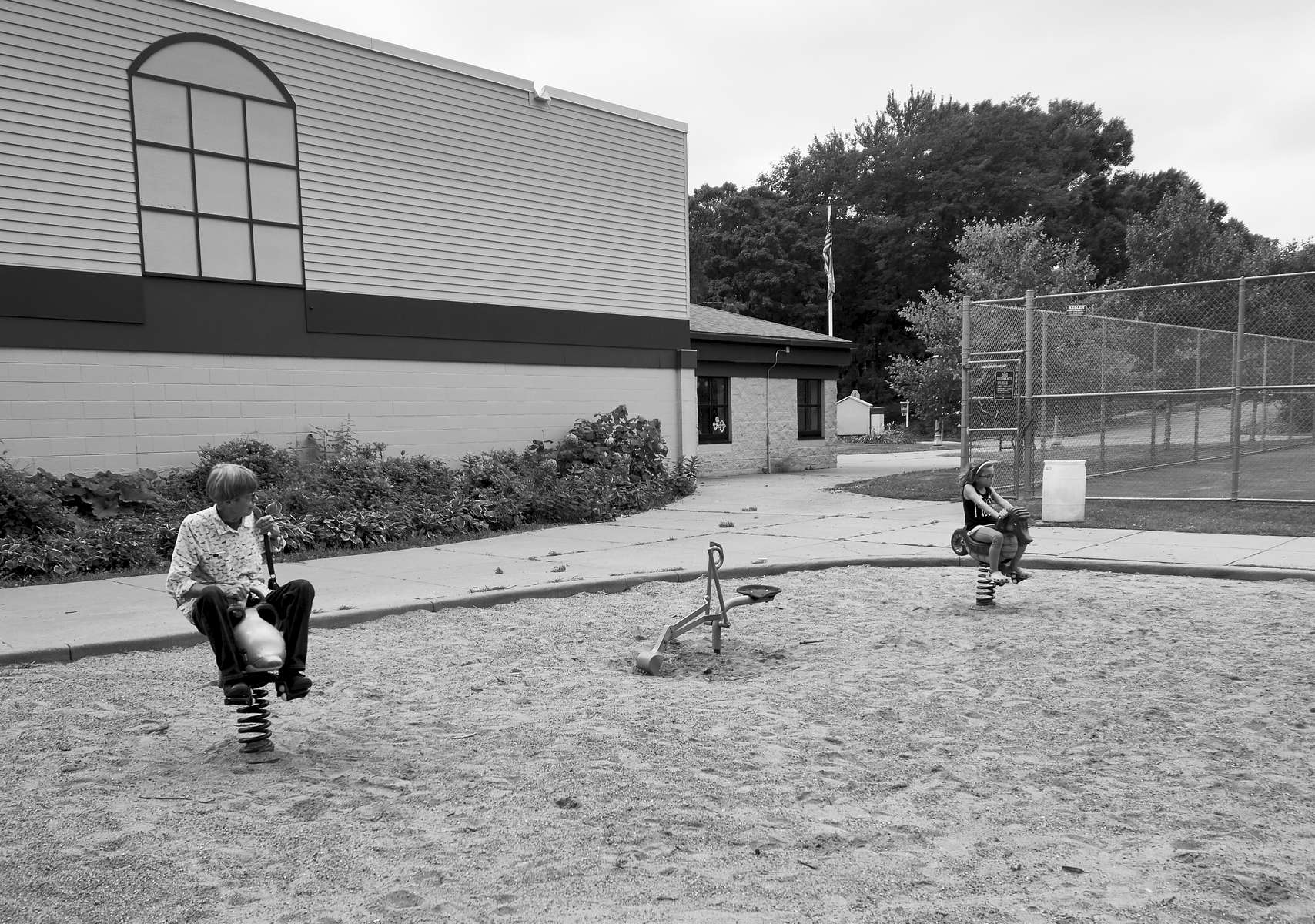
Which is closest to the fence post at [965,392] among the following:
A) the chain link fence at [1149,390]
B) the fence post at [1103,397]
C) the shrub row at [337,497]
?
the chain link fence at [1149,390]

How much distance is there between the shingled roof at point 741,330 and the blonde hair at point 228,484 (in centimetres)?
1643

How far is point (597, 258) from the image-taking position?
717 inches

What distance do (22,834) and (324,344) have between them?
11710 mm

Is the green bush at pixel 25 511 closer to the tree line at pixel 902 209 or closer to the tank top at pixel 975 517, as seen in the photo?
the tank top at pixel 975 517

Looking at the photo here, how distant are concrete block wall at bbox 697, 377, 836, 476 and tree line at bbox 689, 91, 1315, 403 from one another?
3393 centimetres

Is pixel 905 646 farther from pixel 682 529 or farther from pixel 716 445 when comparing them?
pixel 716 445

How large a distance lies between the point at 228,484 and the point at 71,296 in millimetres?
→ 9651

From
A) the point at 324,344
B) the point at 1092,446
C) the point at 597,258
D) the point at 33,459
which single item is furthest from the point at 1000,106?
the point at 33,459

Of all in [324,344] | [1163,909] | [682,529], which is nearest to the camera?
[1163,909]

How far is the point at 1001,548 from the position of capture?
24.5ft

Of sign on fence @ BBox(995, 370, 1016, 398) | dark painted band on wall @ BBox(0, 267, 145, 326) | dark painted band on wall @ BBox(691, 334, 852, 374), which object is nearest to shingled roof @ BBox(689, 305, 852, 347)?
dark painted band on wall @ BBox(691, 334, 852, 374)

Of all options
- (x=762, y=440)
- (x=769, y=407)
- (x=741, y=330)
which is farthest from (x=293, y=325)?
(x=769, y=407)

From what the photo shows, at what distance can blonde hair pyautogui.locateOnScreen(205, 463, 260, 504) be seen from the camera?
14.6 ft

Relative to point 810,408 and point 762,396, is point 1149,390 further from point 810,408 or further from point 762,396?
point 810,408
